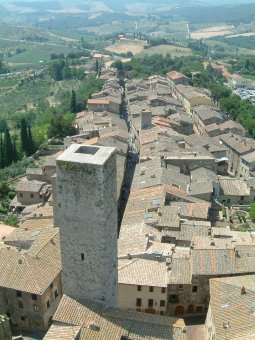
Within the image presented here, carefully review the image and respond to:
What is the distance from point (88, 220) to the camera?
24.3 m

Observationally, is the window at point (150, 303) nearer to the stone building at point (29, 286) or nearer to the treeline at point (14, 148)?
the stone building at point (29, 286)

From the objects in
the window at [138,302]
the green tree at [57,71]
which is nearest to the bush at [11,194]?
the window at [138,302]

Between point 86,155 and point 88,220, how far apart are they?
12.2 feet

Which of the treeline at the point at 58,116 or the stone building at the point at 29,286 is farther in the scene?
the treeline at the point at 58,116

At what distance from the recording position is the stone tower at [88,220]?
23.1 metres

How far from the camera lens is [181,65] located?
5664 inches

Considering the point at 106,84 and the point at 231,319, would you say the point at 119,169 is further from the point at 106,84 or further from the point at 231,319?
the point at 106,84

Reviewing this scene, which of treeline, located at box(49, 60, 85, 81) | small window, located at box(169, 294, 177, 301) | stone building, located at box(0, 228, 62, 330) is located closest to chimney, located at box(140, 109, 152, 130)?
stone building, located at box(0, 228, 62, 330)

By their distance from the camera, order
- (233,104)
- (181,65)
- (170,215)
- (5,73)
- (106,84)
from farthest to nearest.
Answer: (5,73) < (181,65) < (106,84) < (233,104) < (170,215)

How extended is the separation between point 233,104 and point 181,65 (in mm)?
52013

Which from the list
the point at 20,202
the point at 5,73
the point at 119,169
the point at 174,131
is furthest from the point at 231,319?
the point at 5,73

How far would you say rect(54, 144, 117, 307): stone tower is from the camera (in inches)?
911

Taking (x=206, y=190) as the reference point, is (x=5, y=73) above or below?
below

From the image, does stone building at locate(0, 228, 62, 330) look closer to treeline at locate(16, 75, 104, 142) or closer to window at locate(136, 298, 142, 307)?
window at locate(136, 298, 142, 307)
